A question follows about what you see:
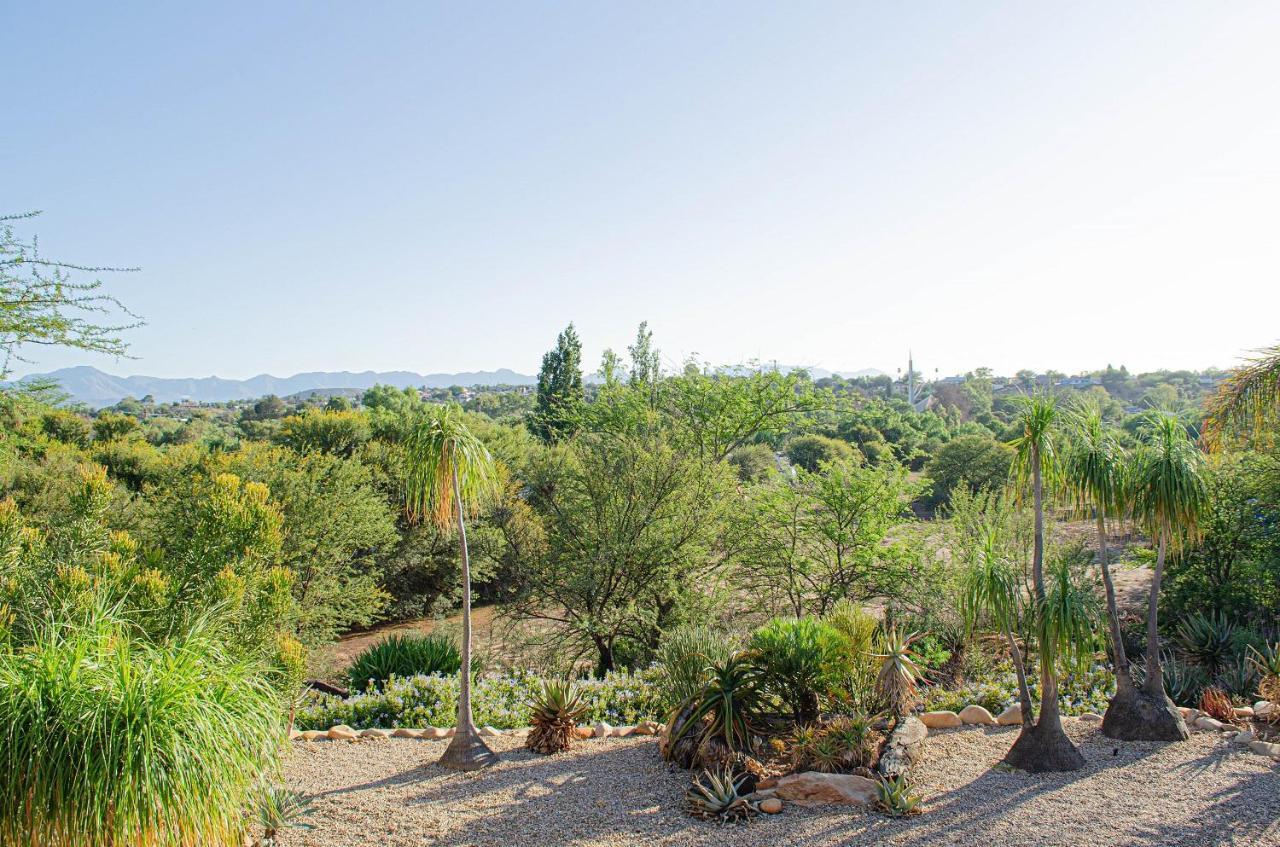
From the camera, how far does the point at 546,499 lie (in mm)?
13820

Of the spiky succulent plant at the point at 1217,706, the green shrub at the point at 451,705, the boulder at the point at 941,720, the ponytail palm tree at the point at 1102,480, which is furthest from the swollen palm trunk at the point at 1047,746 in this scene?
the green shrub at the point at 451,705

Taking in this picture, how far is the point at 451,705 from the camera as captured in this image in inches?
356

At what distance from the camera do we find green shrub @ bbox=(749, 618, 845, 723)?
7.03 meters

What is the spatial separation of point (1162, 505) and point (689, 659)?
490 cm

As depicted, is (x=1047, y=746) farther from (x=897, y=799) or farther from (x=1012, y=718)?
(x=897, y=799)

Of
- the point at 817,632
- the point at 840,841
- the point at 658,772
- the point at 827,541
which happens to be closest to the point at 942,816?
the point at 840,841

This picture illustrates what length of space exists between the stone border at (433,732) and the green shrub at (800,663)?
1540 mm

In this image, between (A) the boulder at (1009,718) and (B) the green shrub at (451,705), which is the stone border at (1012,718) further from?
(B) the green shrub at (451,705)

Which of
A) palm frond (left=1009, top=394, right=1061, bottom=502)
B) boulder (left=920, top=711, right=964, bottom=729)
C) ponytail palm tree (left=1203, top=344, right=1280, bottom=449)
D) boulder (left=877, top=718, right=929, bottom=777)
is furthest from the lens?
boulder (left=920, top=711, right=964, bottom=729)

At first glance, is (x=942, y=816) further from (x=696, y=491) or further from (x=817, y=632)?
(x=696, y=491)

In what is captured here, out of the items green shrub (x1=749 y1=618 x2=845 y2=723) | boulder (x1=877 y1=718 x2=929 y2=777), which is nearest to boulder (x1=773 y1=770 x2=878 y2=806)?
boulder (x1=877 y1=718 x2=929 y2=777)

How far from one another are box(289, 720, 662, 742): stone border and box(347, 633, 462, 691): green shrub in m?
2.11

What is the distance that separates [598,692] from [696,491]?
4302mm

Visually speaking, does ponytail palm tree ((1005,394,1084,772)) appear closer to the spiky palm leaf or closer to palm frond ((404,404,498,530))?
the spiky palm leaf
